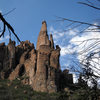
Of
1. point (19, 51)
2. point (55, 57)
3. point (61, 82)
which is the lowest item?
point (61, 82)

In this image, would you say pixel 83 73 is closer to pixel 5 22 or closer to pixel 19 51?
pixel 5 22

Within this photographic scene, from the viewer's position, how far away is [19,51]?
2004 inches

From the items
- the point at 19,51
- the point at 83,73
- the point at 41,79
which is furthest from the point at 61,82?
the point at 83,73

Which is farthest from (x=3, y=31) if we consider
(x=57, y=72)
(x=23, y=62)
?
(x=23, y=62)

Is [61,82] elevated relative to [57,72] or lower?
lower

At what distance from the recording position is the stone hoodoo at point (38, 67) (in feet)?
106

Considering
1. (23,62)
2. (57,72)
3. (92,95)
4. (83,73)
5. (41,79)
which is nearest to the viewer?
(92,95)

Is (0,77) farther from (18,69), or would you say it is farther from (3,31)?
(3,31)

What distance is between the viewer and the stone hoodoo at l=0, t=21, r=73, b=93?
106 feet

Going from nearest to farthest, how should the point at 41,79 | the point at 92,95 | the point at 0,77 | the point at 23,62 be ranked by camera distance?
the point at 92,95 → the point at 41,79 → the point at 0,77 → the point at 23,62

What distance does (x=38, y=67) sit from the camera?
115 feet

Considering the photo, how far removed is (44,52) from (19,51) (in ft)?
52.9

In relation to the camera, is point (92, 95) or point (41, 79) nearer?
point (92, 95)

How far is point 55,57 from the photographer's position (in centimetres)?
3741
